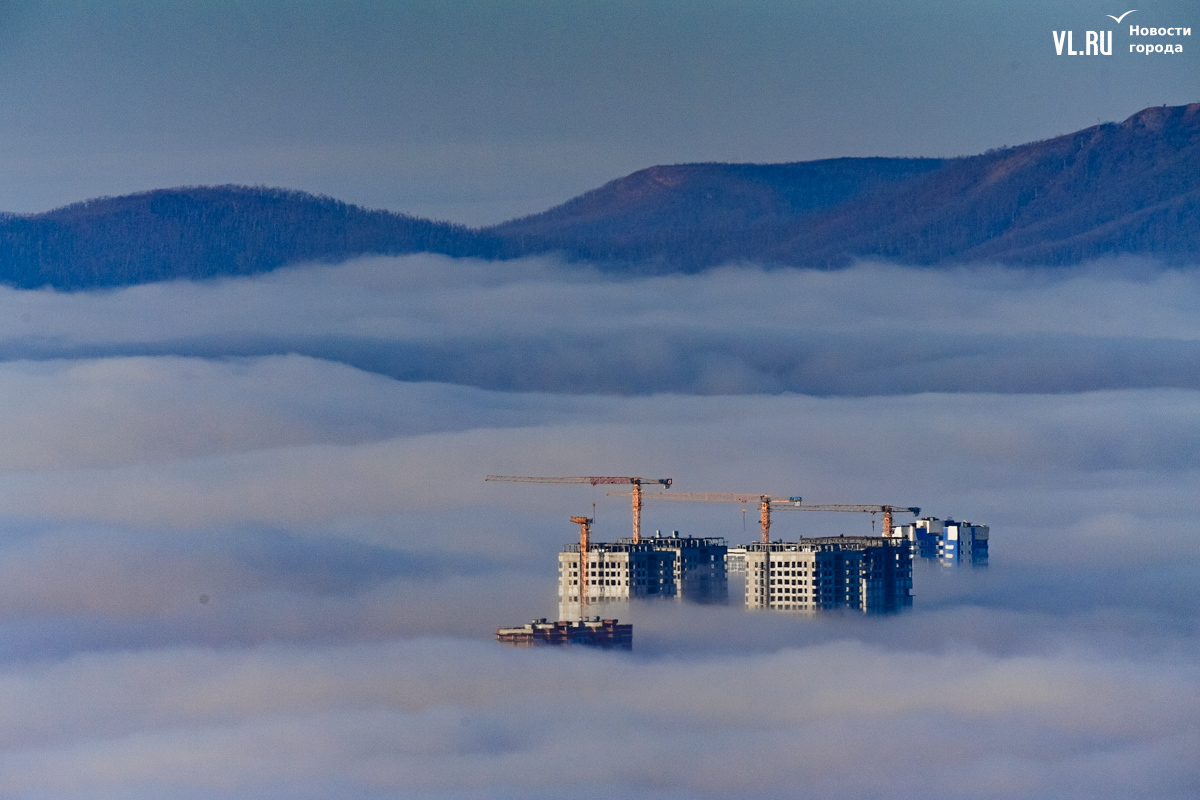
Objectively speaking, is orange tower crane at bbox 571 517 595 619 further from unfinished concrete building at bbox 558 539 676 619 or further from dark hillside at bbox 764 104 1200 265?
dark hillside at bbox 764 104 1200 265

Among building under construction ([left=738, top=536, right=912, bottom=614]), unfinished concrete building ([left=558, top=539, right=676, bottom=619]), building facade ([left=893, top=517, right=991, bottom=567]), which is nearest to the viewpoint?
building under construction ([left=738, top=536, right=912, bottom=614])

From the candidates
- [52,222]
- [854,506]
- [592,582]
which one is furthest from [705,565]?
[52,222]

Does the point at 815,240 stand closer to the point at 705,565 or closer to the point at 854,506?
the point at 854,506

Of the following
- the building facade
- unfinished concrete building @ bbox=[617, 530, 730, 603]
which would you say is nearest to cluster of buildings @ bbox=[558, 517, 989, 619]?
unfinished concrete building @ bbox=[617, 530, 730, 603]

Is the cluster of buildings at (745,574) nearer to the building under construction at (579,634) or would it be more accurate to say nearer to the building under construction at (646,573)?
the building under construction at (646,573)

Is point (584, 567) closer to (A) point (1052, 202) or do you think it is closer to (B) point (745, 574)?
(B) point (745, 574)

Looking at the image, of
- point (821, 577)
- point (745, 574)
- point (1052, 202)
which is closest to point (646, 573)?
point (745, 574)
